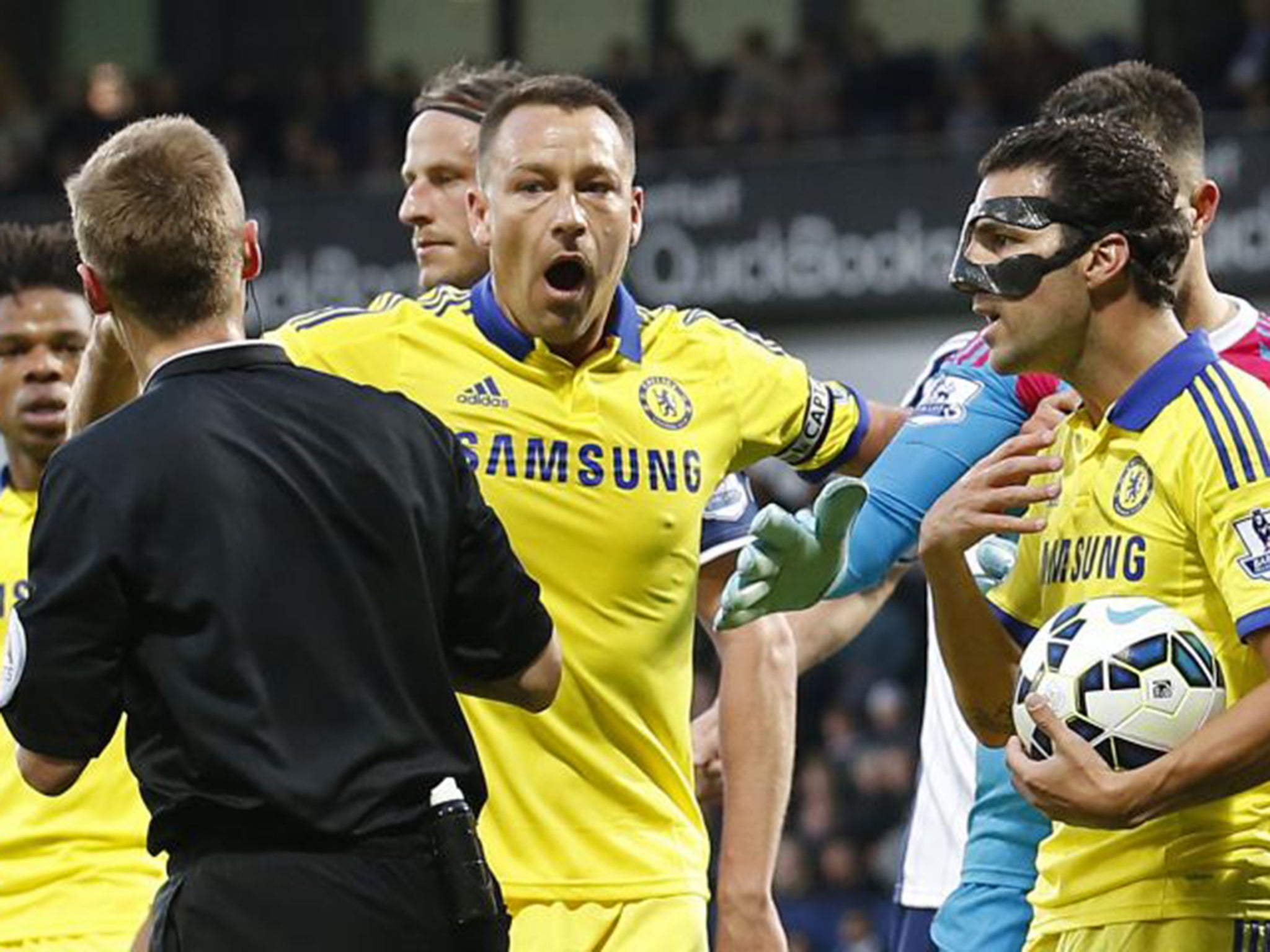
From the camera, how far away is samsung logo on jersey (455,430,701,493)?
4.81 m

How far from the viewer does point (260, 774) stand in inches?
144

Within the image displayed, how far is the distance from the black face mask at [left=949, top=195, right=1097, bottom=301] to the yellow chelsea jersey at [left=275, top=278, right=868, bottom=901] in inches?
27.0

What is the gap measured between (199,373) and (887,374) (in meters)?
15.0

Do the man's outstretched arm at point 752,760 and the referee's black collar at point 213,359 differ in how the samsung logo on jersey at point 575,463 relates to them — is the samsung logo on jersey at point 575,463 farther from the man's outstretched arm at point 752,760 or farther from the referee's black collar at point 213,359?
the referee's black collar at point 213,359

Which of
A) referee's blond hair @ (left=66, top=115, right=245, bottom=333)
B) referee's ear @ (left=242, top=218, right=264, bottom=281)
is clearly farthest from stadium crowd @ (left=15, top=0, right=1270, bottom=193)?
referee's blond hair @ (left=66, top=115, right=245, bottom=333)

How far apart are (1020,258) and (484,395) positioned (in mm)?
1045

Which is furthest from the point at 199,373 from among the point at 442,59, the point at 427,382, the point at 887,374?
the point at 442,59

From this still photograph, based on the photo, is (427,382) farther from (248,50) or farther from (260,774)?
(248,50)

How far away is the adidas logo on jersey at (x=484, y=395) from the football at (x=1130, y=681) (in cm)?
124

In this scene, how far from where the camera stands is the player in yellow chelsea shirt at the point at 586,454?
15.6ft

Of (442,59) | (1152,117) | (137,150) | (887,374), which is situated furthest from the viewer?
(442,59)

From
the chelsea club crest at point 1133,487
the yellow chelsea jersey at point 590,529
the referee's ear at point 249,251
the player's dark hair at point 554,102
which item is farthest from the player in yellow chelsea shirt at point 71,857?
the chelsea club crest at point 1133,487

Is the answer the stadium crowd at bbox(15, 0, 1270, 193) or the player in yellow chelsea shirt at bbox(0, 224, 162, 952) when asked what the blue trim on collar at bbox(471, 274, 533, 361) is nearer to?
the player in yellow chelsea shirt at bbox(0, 224, 162, 952)

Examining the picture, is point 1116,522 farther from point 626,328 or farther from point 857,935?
point 857,935
